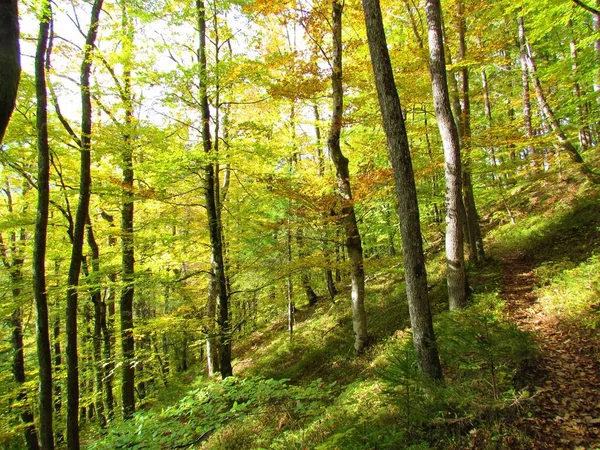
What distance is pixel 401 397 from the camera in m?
4.25

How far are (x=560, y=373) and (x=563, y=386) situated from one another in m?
0.34

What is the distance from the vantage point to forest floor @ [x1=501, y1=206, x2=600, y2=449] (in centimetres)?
337

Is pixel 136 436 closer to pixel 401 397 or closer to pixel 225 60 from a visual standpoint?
pixel 401 397

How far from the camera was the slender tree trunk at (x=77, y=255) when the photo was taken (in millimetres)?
6953

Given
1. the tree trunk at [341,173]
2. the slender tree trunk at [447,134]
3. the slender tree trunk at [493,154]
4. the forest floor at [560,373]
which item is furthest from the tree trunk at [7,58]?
the slender tree trunk at [493,154]

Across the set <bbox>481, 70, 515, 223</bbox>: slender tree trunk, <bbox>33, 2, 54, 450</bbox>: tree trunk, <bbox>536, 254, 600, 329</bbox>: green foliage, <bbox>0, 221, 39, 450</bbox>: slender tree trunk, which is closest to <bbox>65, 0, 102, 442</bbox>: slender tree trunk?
<bbox>33, 2, 54, 450</bbox>: tree trunk

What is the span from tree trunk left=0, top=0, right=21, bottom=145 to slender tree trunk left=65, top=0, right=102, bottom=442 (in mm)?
5380

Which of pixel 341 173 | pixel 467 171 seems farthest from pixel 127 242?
pixel 467 171

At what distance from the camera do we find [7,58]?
2701 millimetres

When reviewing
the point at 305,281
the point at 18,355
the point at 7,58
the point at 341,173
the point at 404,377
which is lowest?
the point at 18,355

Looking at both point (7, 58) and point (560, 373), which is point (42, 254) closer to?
point (7, 58)

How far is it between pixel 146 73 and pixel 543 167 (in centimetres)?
1825

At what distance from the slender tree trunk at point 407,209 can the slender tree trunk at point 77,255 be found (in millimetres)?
6839

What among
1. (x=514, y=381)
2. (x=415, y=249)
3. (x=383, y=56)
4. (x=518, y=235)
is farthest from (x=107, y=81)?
(x=518, y=235)
